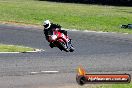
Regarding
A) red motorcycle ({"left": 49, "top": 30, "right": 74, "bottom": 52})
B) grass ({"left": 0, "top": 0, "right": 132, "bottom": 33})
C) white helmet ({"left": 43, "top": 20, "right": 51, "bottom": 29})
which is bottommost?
grass ({"left": 0, "top": 0, "right": 132, "bottom": 33})

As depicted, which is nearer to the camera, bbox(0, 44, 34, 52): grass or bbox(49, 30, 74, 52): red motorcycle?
bbox(49, 30, 74, 52): red motorcycle

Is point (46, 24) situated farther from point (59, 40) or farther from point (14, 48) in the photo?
point (14, 48)

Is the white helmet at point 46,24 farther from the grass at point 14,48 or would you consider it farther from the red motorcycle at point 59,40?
the grass at point 14,48

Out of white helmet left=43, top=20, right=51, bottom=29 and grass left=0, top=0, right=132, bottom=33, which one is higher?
white helmet left=43, top=20, right=51, bottom=29

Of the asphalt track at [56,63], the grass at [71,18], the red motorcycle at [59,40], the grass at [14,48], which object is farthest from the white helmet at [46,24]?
the grass at [14,48]

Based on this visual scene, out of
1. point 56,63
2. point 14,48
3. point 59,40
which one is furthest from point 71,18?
point 59,40

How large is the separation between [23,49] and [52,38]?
32.1m

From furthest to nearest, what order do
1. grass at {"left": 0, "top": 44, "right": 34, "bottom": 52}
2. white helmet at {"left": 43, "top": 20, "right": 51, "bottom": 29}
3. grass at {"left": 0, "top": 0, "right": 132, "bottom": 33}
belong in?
grass at {"left": 0, "top": 0, "right": 132, "bottom": 33}
grass at {"left": 0, "top": 44, "right": 34, "bottom": 52}
white helmet at {"left": 43, "top": 20, "right": 51, "bottom": 29}

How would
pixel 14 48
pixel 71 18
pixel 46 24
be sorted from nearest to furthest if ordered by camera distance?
pixel 46 24 → pixel 14 48 → pixel 71 18

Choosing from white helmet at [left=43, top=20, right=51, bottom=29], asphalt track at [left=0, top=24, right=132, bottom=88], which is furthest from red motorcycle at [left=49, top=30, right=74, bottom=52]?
asphalt track at [left=0, top=24, right=132, bottom=88]

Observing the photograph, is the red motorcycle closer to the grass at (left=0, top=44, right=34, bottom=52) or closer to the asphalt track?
the asphalt track

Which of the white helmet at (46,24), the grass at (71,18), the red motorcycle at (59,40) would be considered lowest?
the grass at (71,18)

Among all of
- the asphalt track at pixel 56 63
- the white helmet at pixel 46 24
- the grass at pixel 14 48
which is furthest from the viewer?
the grass at pixel 14 48

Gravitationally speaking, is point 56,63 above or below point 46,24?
below
